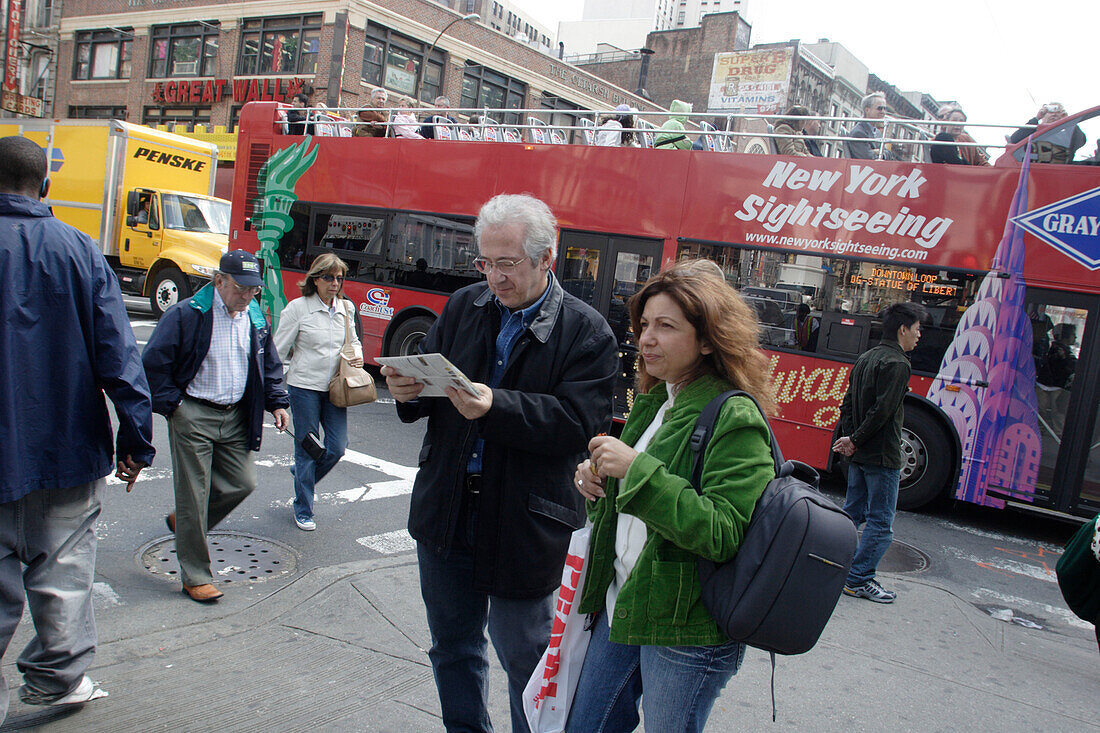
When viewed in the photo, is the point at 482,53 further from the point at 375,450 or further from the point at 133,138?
the point at 375,450

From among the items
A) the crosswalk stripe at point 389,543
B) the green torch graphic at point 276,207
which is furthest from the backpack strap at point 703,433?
the green torch graphic at point 276,207

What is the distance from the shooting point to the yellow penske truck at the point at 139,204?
16.2 metres

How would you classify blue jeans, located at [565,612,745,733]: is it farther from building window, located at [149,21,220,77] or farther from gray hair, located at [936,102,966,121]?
building window, located at [149,21,220,77]

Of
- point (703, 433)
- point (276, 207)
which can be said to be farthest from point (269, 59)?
point (703, 433)

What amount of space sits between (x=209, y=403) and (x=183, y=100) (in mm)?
35177

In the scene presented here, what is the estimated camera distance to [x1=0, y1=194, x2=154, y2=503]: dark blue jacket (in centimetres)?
268

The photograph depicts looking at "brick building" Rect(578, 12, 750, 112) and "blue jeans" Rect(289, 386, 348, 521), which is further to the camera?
"brick building" Rect(578, 12, 750, 112)

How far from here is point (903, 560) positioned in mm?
6309

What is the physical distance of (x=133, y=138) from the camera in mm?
17688

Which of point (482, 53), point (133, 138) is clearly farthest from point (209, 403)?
point (482, 53)

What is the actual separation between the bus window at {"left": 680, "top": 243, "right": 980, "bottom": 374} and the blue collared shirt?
5.49m

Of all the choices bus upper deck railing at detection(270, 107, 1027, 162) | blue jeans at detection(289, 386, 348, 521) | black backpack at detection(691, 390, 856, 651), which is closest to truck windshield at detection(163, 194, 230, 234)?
bus upper deck railing at detection(270, 107, 1027, 162)

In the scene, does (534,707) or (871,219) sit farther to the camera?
(871,219)

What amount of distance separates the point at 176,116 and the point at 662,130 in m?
32.6
